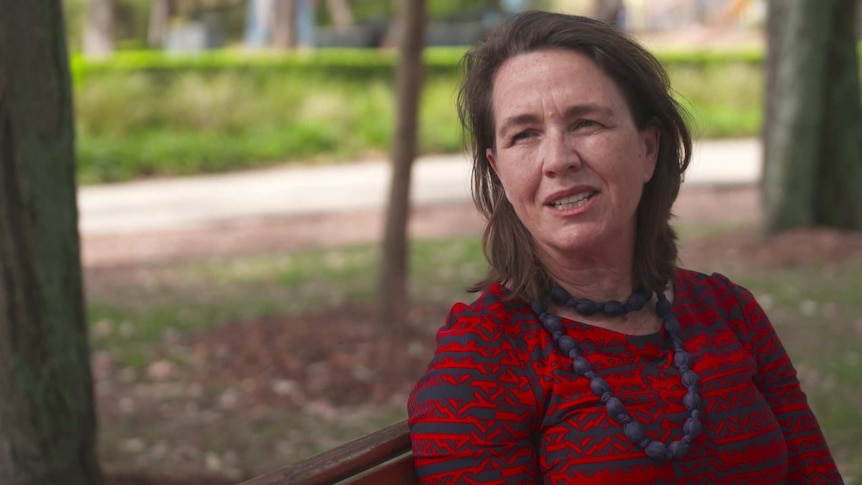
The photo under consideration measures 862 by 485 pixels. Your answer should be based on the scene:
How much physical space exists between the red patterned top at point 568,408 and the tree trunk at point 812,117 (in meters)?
8.18

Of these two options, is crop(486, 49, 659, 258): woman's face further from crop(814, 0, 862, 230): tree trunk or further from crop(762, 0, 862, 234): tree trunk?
crop(814, 0, 862, 230): tree trunk

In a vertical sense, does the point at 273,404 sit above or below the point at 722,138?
above

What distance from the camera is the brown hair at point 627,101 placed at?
2.25 m

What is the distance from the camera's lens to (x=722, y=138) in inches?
925

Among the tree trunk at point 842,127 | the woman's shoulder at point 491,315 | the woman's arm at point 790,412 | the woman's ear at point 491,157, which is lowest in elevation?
the tree trunk at point 842,127

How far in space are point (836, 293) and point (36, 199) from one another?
6.61 metres

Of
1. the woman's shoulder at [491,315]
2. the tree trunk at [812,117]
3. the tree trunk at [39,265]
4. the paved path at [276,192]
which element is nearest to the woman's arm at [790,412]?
the woman's shoulder at [491,315]

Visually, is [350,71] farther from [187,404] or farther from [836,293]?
[187,404]

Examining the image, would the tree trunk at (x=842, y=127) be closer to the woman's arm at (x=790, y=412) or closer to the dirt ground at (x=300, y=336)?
the dirt ground at (x=300, y=336)

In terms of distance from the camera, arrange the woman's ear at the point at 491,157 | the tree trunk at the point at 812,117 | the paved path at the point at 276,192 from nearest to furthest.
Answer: the woman's ear at the point at 491,157 → the tree trunk at the point at 812,117 → the paved path at the point at 276,192

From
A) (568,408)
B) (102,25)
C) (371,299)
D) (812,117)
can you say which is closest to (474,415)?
(568,408)

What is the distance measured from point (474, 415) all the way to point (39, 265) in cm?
171

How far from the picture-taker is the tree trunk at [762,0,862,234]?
1002cm

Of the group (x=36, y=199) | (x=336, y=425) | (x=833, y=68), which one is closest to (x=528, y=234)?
(x=36, y=199)
